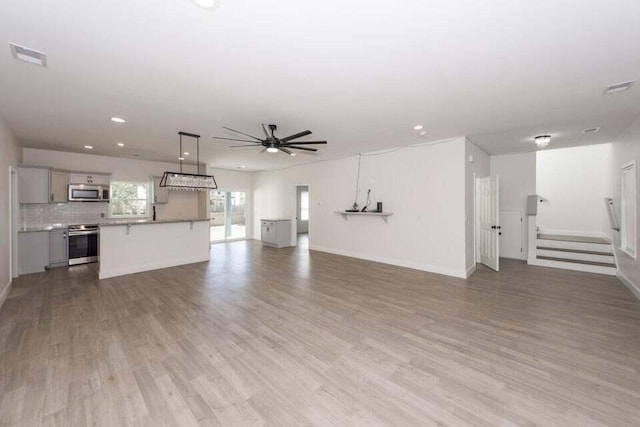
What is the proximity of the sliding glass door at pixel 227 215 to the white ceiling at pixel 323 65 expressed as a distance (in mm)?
5336

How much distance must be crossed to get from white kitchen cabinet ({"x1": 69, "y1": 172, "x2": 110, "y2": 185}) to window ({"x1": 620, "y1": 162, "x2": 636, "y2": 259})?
10792 mm

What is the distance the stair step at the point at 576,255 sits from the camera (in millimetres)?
5332

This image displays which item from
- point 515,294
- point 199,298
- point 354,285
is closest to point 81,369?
point 199,298

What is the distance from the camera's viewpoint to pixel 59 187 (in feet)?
19.7

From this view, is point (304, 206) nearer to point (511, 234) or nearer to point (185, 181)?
point (185, 181)

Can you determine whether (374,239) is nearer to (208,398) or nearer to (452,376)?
(452,376)

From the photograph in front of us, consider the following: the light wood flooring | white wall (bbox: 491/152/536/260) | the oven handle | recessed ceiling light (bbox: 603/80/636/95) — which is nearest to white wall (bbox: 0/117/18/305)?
the light wood flooring

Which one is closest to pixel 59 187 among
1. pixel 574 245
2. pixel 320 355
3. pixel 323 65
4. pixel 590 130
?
pixel 323 65

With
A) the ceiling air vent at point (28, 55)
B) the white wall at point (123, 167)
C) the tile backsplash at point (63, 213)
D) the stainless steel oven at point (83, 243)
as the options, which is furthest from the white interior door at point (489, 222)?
the tile backsplash at point (63, 213)

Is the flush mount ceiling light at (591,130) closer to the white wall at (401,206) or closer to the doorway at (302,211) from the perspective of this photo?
the white wall at (401,206)

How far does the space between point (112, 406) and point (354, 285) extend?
346 centimetres

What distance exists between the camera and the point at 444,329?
117 inches

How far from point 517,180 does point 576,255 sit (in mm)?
2041

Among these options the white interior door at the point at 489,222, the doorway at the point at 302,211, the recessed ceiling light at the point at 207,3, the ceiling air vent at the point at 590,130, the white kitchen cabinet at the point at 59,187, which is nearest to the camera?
the recessed ceiling light at the point at 207,3
